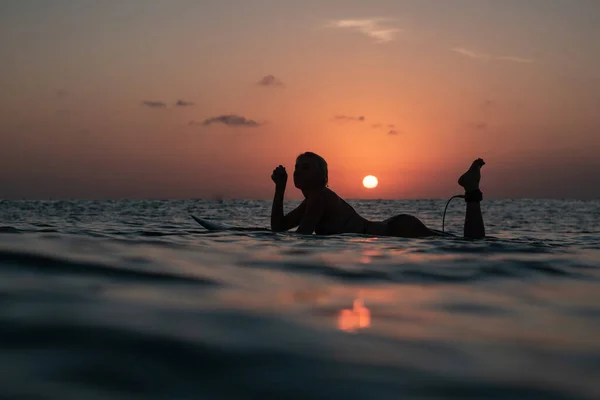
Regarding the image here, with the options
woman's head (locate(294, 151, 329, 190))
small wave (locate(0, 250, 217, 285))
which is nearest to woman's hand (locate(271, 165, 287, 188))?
woman's head (locate(294, 151, 329, 190))

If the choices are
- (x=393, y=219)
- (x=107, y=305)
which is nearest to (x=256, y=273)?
(x=107, y=305)

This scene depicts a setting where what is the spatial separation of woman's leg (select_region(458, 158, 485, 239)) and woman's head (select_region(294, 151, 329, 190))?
1.75 meters

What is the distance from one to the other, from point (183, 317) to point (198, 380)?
0.75 meters

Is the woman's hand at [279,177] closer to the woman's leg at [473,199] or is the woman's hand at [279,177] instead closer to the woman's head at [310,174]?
the woman's head at [310,174]

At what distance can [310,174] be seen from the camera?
7.04 metres

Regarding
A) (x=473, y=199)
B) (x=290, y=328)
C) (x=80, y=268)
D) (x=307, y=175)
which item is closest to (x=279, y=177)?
(x=307, y=175)

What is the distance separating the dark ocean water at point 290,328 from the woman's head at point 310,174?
2921mm

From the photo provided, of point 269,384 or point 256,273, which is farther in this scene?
point 256,273

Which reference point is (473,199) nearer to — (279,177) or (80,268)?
(279,177)

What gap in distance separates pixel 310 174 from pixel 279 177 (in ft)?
2.59

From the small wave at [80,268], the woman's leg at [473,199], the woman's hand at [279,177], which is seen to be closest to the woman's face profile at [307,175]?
the woman's hand at [279,177]

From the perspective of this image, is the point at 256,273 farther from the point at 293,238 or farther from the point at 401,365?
the point at 293,238

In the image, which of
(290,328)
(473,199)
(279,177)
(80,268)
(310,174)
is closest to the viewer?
(290,328)

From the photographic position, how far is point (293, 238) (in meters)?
6.09
